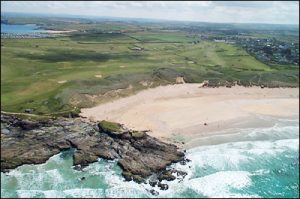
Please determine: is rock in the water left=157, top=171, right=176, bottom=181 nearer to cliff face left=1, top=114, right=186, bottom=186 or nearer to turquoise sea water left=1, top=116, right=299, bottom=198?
cliff face left=1, top=114, right=186, bottom=186

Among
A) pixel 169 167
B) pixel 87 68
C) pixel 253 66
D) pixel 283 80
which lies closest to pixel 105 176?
pixel 169 167

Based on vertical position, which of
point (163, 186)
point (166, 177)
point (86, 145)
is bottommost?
point (163, 186)

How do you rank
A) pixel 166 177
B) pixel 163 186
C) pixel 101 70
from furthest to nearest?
pixel 101 70 < pixel 166 177 < pixel 163 186

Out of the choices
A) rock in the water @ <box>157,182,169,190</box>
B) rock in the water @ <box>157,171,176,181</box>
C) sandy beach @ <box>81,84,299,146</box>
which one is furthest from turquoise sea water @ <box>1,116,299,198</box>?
sandy beach @ <box>81,84,299,146</box>

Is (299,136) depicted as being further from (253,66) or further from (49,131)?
(253,66)

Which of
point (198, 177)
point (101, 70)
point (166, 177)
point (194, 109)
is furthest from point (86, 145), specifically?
point (101, 70)

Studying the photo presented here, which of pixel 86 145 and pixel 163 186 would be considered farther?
pixel 86 145

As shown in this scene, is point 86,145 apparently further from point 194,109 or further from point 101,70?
point 101,70
